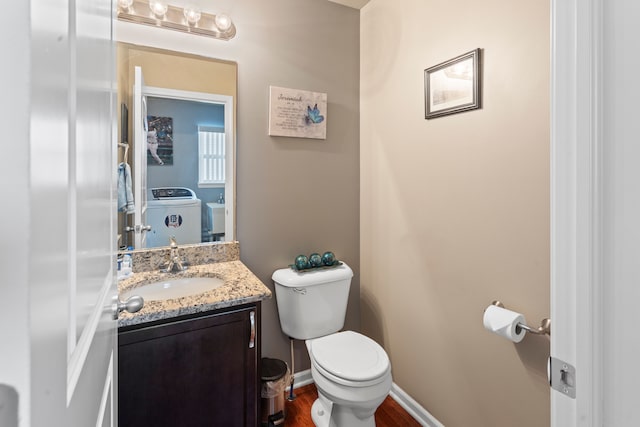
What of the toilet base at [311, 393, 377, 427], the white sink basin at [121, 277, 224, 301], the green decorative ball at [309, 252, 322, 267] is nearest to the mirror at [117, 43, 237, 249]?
the white sink basin at [121, 277, 224, 301]

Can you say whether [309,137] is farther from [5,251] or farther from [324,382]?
[5,251]

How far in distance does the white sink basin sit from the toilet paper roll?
120 centimetres

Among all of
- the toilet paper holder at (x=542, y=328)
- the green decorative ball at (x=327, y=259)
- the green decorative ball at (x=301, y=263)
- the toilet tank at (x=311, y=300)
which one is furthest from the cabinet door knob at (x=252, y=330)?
the toilet paper holder at (x=542, y=328)

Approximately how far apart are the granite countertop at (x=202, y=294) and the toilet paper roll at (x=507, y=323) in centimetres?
91

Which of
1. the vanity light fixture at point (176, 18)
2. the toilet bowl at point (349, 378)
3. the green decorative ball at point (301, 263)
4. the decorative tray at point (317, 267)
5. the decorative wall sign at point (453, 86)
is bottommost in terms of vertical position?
the toilet bowl at point (349, 378)

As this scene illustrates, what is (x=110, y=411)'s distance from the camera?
73 cm

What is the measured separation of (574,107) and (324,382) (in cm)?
139

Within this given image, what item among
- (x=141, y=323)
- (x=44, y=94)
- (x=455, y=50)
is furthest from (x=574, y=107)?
(x=141, y=323)

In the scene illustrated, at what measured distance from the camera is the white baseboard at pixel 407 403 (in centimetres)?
173

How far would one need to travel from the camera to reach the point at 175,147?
171 cm

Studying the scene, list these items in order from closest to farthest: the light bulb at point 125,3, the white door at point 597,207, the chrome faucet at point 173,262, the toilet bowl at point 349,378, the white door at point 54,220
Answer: the white door at point 54,220, the white door at point 597,207, the toilet bowl at point 349,378, the light bulb at point 125,3, the chrome faucet at point 173,262

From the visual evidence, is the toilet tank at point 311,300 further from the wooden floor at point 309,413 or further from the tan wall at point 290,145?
the wooden floor at point 309,413

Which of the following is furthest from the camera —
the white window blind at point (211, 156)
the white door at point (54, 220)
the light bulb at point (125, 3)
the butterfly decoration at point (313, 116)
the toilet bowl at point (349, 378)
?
the butterfly decoration at point (313, 116)

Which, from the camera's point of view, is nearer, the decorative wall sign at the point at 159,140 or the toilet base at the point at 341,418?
the toilet base at the point at 341,418
